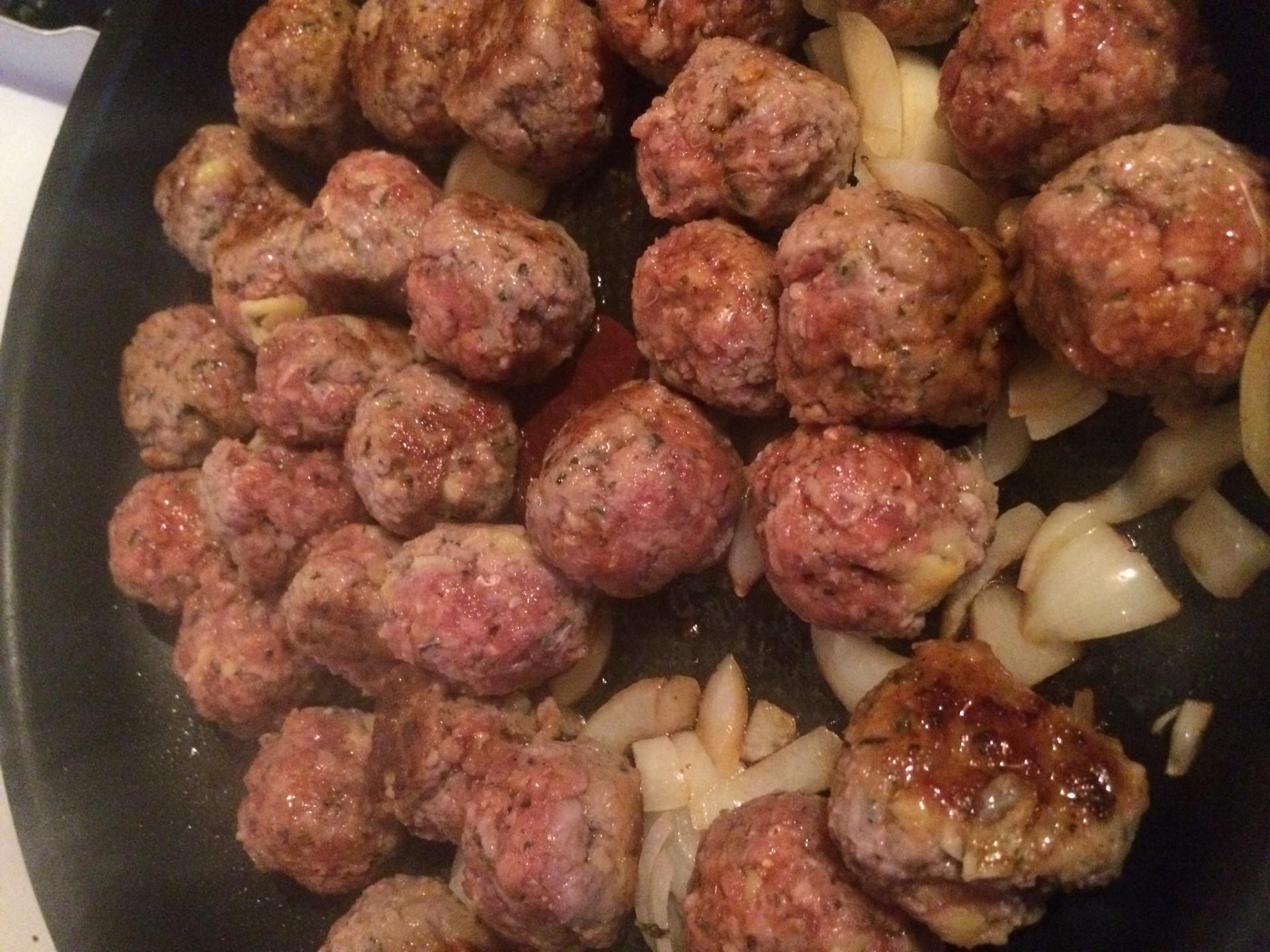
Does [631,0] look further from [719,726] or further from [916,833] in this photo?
[916,833]

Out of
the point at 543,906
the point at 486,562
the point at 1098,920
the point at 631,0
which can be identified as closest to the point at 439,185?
the point at 631,0

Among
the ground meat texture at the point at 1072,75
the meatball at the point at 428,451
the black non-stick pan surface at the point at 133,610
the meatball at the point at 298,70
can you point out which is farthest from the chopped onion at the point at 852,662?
the meatball at the point at 298,70

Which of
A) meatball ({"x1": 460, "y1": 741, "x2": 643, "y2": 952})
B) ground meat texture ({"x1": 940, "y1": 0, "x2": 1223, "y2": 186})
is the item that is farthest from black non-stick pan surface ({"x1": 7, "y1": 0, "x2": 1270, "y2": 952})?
ground meat texture ({"x1": 940, "y1": 0, "x2": 1223, "y2": 186})

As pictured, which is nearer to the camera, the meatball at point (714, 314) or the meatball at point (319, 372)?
the meatball at point (714, 314)

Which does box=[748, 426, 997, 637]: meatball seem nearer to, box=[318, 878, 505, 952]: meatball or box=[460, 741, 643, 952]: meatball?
box=[460, 741, 643, 952]: meatball

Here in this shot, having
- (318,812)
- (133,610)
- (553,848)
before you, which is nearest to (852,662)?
(553,848)

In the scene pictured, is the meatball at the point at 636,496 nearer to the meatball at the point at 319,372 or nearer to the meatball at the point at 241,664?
the meatball at the point at 319,372
